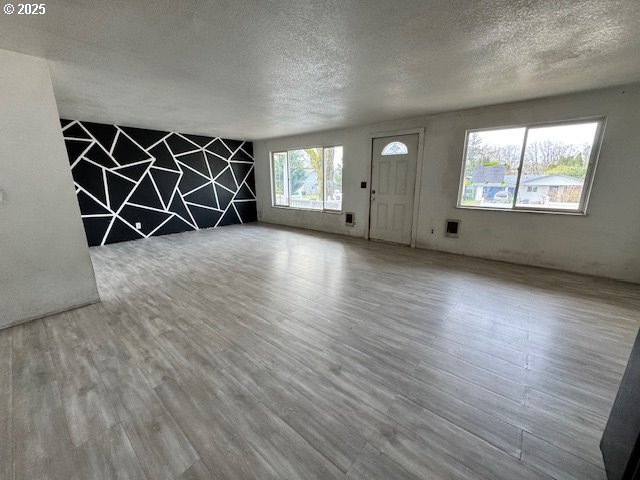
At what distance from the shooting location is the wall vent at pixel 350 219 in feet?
19.2

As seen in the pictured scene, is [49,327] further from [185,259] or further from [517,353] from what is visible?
[517,353]

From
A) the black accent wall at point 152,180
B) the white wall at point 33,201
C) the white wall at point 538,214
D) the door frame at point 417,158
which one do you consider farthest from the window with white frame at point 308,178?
the white wall at point 33,201

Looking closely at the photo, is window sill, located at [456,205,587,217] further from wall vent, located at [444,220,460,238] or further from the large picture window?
wall vent, located at [444,220,460,238]

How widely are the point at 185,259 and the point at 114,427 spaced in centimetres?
323

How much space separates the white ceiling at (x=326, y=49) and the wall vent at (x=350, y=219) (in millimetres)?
2558

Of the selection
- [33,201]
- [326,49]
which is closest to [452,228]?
[326,49]

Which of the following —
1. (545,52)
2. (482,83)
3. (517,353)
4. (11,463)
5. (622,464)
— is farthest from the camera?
(482,83)

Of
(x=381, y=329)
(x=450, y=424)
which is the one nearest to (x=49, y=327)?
(x=381, y=329)

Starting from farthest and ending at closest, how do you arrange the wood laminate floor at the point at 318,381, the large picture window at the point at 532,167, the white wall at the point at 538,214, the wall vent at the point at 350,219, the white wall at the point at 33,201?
the wall vent at the point at 350,219 → the large picture window at the point at 532,167 → the white wall at the point at 538,214 → the white wall at the point at 33,201 → the wood laminate floor at the point at 318,381

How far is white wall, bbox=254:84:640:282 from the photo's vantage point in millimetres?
3164

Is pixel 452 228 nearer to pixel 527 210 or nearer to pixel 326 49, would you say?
pixel 527 210

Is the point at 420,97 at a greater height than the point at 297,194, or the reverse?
the point at 420,97

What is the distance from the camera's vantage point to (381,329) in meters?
2.27

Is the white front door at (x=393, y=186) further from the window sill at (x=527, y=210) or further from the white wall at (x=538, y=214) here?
the window sill at (x=527, y=210)
